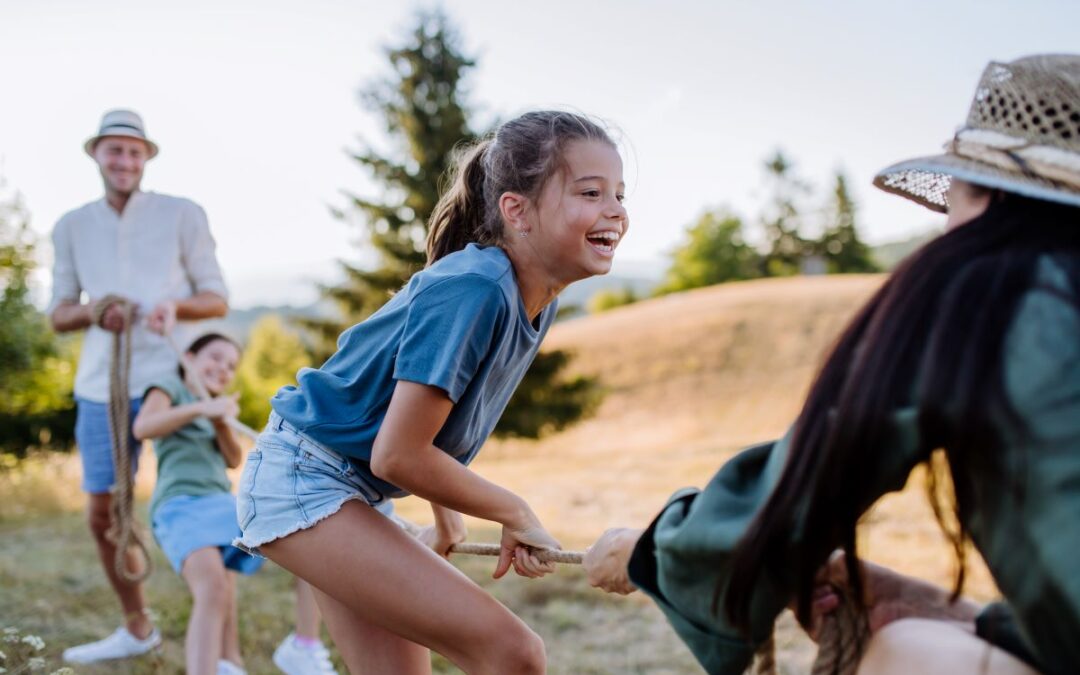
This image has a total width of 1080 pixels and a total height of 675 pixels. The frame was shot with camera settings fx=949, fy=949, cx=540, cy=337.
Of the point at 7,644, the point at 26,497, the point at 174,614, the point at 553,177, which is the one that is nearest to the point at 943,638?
the point at 553,177

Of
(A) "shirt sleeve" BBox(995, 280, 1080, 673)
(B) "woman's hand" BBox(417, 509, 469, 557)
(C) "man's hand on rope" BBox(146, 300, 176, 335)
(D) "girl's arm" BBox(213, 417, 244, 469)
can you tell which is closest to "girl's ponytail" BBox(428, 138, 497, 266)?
(B) "woman's hand" BBox(417, 509, 469, 557)

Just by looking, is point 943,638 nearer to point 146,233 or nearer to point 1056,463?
point 1056,463

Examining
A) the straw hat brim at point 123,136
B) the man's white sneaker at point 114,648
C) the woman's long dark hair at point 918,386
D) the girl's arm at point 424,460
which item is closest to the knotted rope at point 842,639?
the woman's long dark hair at point 918,386

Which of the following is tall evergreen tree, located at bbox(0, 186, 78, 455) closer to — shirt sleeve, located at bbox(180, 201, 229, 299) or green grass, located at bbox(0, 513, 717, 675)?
green grass, located at bbox(0, 513, 717, 675)

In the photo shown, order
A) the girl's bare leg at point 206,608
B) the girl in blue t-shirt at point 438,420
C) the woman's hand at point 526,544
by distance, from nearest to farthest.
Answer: the girl in blue t-shirt at point 438,420
the woman's hand at point 526,544
the girl's bare leg at point 206,608

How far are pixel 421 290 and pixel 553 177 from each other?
499 mm

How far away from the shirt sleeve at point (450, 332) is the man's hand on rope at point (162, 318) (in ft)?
8.19

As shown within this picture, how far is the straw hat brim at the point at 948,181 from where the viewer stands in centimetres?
137

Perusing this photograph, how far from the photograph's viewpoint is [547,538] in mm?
2252

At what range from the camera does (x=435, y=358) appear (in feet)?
6.39

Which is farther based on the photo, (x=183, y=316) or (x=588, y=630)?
(x=588, y=630)

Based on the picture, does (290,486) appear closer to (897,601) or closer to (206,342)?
(897,601)

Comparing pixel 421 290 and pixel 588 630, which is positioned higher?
pixel 421 290

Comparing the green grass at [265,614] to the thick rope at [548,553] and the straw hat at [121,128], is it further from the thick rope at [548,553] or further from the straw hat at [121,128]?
the straw hat at [121,128]
